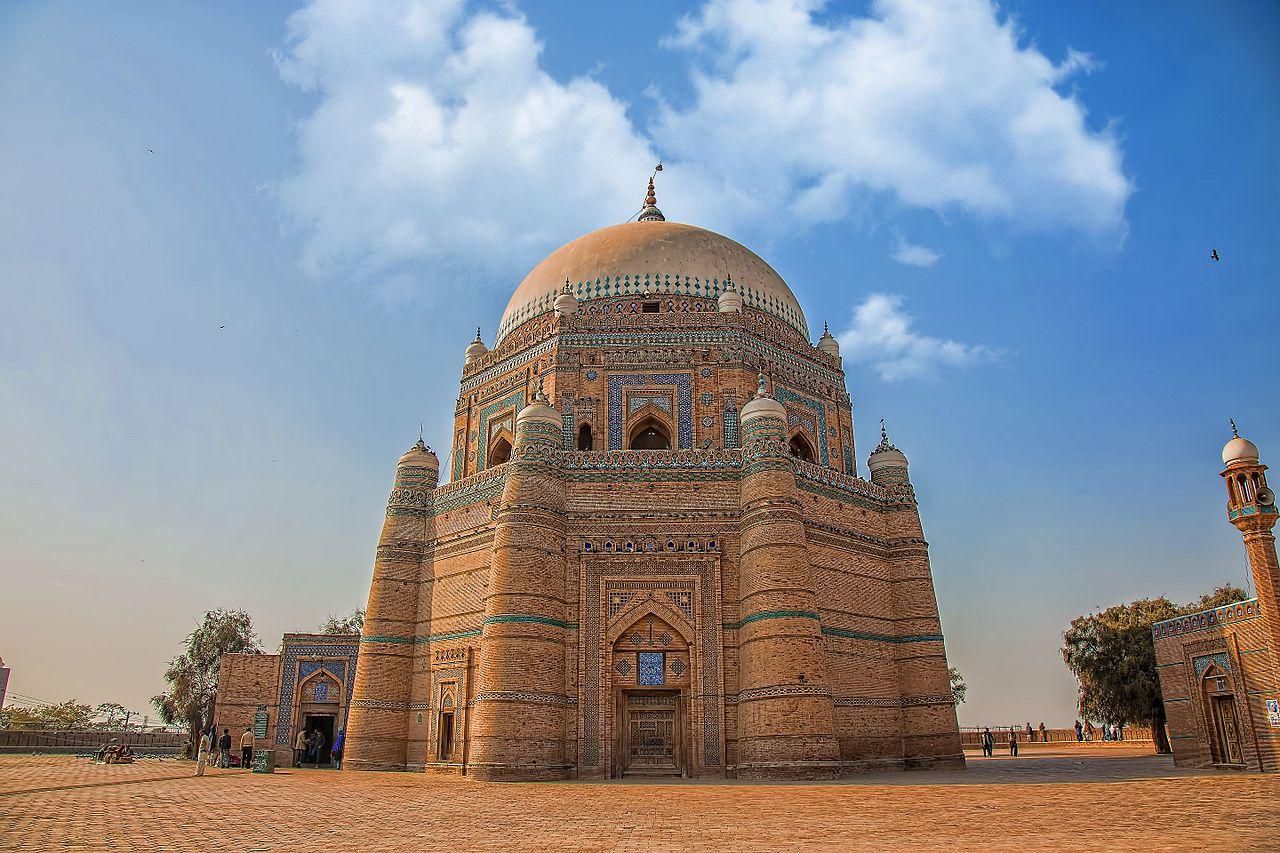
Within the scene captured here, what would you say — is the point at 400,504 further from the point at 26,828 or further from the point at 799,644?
the point at 26,828

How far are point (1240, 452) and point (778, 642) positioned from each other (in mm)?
9457

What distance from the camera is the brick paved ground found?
741 cm

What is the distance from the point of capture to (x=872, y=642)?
19.2 meters

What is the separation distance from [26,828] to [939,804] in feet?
30.6

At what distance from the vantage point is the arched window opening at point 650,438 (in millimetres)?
20892

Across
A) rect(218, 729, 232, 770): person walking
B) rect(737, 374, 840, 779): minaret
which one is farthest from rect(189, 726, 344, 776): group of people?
→ rect(737, 374, 840, 779): minaret

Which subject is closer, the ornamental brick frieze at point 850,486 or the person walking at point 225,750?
the ornamental brick frieze at point 850,486

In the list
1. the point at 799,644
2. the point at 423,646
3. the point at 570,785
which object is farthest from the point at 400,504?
the point at 799,644

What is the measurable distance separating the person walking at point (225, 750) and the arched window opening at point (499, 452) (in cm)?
853

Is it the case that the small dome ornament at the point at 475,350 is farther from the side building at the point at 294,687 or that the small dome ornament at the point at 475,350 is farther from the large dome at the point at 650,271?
the side building at the point at 294,687

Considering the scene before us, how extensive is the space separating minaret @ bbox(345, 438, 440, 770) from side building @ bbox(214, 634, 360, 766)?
164 centimetres

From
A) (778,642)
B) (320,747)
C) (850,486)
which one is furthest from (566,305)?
(320,747)

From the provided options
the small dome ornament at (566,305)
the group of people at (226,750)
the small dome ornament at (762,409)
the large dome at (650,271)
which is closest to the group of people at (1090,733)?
the large dome at (650,271)

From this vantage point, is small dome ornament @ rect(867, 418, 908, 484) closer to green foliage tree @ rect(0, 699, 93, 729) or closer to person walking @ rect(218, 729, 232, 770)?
person walking @ rect(218, 729, 232, 770)
